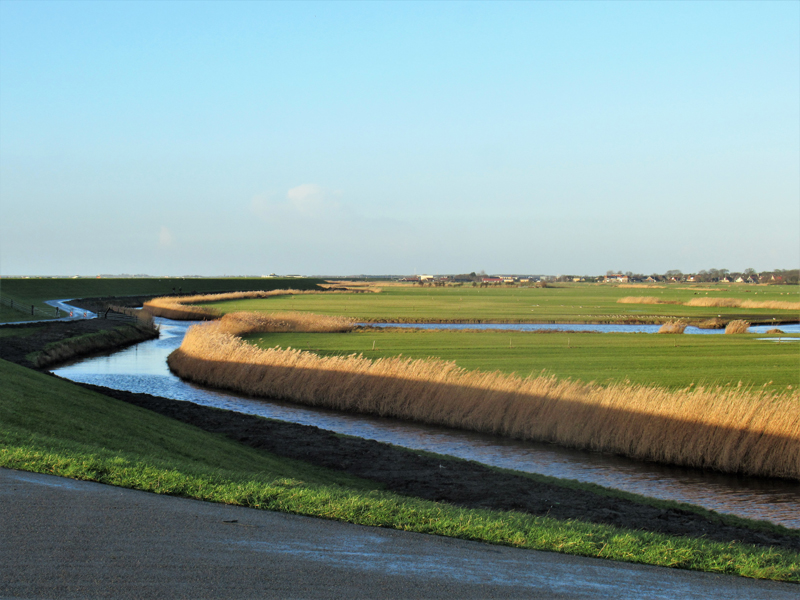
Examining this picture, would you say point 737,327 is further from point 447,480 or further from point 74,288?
point 74,288

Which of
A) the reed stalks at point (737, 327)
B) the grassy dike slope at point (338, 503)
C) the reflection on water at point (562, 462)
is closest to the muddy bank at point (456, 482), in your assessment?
the grassy dike slope at point (338, 503)

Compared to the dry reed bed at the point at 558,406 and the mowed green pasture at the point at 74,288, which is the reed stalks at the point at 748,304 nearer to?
the dry reed bed at the point at 558,406

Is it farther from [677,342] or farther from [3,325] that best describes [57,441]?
[3,325]

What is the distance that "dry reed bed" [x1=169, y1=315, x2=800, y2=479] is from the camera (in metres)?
19.9

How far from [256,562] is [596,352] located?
1568 inches

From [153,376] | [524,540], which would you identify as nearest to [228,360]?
[153,376]

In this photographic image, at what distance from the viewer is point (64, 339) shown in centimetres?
5166

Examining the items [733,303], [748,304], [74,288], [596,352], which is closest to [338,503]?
[596,352]

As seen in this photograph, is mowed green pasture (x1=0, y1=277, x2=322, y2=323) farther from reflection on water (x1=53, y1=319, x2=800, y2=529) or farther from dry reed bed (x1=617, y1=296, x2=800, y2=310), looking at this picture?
dry reed bed (x1=617, y1=296, x2=800, y2=310)

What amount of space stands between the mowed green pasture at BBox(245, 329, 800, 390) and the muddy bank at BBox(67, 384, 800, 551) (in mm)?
10673

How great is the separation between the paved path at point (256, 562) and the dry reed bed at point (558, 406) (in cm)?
1318

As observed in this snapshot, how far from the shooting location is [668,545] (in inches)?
370

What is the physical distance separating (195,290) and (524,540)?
174386mm

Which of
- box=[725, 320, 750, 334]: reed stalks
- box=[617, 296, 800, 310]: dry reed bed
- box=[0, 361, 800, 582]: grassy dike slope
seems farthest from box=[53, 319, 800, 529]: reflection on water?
box=[617, 296, 800, 310]: dry reed bed
